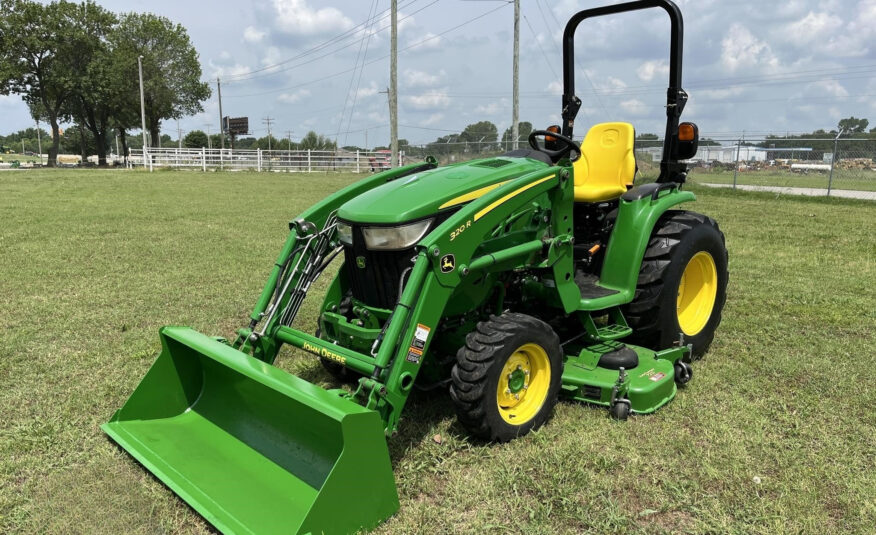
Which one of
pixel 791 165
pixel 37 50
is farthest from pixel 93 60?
pixel 791 165

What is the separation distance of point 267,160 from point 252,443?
3476cm

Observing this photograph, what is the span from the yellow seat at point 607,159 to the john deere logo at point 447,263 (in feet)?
5.62

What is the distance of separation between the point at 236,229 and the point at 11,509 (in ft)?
27.3

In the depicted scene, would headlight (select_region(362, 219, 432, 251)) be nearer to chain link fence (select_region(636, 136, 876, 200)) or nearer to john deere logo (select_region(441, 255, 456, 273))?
john deere logo (select_region(441, 255, 456, 273))

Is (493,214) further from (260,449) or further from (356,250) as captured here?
(260,449)

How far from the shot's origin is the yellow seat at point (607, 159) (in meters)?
4.59

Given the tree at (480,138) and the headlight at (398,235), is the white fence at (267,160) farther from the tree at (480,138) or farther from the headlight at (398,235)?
the headlight at (398,235)

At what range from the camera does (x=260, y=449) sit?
3092 mm

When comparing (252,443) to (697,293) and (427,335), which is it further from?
(697,293)

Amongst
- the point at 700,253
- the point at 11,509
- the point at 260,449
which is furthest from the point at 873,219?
the point at 11,509

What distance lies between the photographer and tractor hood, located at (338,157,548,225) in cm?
321

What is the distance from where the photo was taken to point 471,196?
3.40 metres

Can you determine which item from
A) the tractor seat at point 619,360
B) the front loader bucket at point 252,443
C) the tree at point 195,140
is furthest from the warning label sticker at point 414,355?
the tree at point 195,140

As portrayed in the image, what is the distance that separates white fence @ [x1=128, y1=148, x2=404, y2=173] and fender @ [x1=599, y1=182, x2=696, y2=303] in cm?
3056
